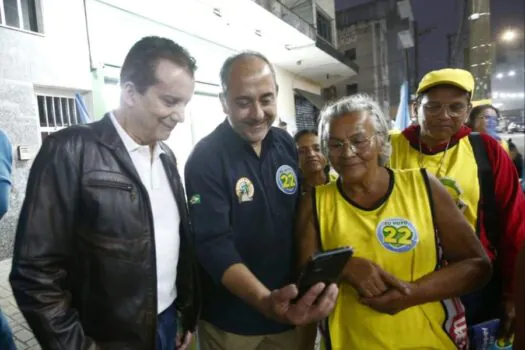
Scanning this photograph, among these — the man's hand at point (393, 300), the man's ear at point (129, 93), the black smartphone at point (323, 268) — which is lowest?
the man's hand at point (393, 300)

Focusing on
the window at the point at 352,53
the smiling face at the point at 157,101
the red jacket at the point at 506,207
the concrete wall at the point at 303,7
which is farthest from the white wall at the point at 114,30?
the window at the point at 352,53

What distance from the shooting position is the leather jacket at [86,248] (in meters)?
1.34

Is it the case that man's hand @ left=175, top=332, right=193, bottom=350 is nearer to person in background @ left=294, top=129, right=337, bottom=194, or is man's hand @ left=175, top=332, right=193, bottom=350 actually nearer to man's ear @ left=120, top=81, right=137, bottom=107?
man's ear @ left=120, top=81, right=137, bottom=107

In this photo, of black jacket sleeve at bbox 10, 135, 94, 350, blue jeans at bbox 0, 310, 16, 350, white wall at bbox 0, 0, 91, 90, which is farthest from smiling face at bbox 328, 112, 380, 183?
white wall at bbox 0, 0, 91, 90

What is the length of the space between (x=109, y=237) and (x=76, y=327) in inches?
15.1

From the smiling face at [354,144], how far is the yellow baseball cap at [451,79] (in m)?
0.74

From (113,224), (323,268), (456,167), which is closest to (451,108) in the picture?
(456,167)

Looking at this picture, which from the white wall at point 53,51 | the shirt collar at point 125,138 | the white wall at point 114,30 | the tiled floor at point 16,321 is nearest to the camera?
the shirt collar at point 125,138

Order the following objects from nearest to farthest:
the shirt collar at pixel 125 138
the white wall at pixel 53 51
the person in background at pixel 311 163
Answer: the shirt collar at pixel 125 138
the person in background at pixel 311 163
the white wall at pixel 53 51

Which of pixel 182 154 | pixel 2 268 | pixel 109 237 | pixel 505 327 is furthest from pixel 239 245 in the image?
pixel 182 154

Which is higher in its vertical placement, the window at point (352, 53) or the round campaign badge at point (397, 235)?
the window at point (352, 53)

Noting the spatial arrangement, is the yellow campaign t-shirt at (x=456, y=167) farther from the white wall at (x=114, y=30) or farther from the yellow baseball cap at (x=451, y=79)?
the white wall at (x=114, y=30)

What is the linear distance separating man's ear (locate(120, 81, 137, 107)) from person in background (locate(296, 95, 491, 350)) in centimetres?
98

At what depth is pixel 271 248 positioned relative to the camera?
1879mm
